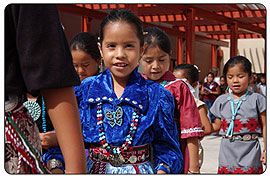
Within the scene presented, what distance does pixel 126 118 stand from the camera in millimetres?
2318

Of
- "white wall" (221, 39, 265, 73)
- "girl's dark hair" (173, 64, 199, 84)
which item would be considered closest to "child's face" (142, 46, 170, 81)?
"girl's dark hair" (173, 64, 199, 84)

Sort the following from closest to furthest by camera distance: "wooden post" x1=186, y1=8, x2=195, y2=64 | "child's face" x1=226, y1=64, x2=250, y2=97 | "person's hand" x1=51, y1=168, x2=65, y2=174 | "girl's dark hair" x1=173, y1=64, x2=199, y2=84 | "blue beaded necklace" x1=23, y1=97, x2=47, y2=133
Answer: "person's hand" x1=51, y1=168, x2=65, y2=174 → "blue beaded necklace" x1=23, y1=97, x2=47, y2=133 → "child's face" x1=226, y1=64, x2=250, y2=97 → "girl's dark hair" x1=173, y1=64, x2=199, y2=84 → "wooden post" x1=186, y1=8, x2=195, y2=64

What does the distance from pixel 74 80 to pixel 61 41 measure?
4.7 inches

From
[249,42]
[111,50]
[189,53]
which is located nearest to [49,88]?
[111,50]

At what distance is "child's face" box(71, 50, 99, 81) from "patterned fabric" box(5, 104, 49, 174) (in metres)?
1.65

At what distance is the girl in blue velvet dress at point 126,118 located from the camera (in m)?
2.29

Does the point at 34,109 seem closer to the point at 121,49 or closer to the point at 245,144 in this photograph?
the point at 121,49

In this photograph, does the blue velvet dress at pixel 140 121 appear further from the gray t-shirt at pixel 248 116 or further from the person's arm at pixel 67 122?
the gray t-shirt at pixel 248 116

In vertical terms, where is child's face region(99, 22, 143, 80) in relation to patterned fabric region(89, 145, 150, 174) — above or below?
above

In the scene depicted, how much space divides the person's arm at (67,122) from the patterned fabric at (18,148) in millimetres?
108

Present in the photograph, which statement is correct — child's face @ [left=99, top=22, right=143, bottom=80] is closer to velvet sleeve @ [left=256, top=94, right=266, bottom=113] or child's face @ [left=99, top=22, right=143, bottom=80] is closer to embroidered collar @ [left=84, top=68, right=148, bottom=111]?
embroidered collar @ [left=84, top=68, right=148, bottom=111]

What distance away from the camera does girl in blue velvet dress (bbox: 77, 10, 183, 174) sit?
2287 millimetres

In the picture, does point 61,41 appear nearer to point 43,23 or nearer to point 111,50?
point 43,23

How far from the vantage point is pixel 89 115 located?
7.68ft
